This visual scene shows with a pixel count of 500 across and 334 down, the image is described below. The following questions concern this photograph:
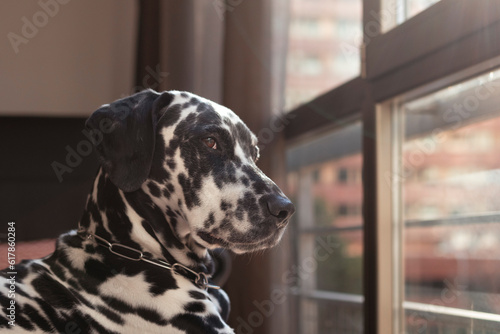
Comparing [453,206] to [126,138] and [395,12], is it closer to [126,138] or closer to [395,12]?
[395,12]

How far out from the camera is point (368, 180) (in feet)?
7.72

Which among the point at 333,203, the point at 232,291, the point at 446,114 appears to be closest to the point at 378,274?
the point at 446,114

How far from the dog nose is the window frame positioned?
0.75 m

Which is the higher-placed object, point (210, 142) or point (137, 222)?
point (210, 142)

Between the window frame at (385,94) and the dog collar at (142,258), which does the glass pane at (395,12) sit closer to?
the window frame at (385,94)

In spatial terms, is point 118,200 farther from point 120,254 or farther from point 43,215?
point 43,215

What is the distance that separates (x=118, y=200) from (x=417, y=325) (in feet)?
4.40

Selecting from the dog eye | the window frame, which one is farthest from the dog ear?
→ the window frame

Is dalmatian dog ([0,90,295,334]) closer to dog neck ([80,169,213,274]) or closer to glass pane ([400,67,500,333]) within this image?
dog neck ([80,169,213,274])

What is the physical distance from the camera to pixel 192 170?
151 centimetres

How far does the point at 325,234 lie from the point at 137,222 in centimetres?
207

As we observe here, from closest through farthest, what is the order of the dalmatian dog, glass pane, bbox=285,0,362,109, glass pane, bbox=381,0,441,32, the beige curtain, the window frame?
the dalmatian dog, the window frame, glass pane, bbox=381,0,441,32, the beige curtain, glass pane, bbox=285,0,362,109

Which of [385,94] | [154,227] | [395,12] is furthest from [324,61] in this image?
[154,227]

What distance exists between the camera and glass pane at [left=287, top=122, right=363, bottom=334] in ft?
10.2
